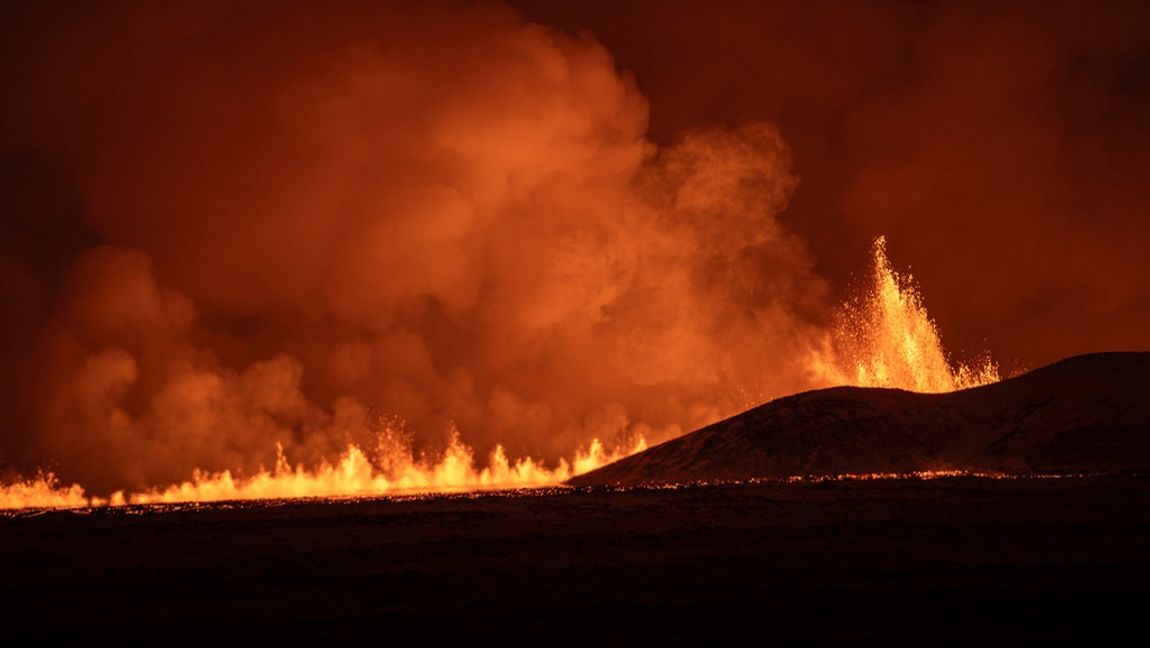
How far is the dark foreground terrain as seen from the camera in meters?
17.4

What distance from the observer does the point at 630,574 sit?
77.4 feet

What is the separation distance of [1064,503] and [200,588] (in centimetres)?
2885

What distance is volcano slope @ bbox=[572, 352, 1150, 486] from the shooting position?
56.8m

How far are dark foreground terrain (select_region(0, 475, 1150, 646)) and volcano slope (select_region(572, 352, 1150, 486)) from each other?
16.3 m

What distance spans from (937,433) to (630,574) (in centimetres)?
4869

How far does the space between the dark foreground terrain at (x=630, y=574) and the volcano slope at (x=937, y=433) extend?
16297mm

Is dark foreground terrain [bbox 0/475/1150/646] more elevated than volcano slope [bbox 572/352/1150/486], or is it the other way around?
volcano slope [bbox 572/352/1150/486]

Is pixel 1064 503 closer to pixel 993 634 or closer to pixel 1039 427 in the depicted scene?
pixel 993 634

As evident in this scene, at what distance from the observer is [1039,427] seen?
61.6 m

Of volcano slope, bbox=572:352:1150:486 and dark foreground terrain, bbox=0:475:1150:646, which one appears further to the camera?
volcano slope, bbox=572:352:1150:486

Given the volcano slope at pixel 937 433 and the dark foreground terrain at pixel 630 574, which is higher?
the volcano slope at pixel 937 433

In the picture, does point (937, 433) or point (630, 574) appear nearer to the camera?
point (630, 574)

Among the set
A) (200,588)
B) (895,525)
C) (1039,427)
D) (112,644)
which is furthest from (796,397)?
(112,644)

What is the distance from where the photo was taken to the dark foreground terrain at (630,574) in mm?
17391
